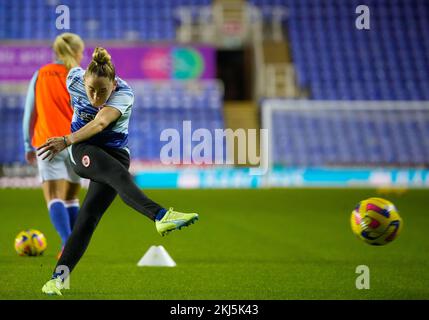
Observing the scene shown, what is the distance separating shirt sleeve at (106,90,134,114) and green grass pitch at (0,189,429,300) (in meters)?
1.21

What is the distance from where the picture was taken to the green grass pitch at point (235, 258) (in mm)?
5672

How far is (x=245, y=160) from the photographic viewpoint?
66.6 feet

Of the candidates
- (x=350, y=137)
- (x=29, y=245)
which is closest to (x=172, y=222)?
(x=29, y=245)

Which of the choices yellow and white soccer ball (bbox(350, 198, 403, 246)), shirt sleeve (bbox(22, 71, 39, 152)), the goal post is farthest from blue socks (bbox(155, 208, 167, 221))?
the goal post

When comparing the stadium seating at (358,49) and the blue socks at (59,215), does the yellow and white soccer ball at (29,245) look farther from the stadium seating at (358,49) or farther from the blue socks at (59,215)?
the stadium seating at (358,49)

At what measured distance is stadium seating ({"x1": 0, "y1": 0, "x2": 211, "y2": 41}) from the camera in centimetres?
2292

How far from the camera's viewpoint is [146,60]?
2183cm

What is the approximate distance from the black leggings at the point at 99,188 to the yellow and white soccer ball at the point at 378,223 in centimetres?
225

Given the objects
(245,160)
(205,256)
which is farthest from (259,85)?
(205,256)

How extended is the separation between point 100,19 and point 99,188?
18.9 meters

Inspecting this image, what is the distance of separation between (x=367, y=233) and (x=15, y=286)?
2.72m

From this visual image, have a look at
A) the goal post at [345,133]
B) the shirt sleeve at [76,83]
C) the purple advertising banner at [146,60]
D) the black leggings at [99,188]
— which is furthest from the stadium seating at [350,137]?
the black leggings at [99,188]

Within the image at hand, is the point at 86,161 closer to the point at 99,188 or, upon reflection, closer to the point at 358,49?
the point at 99,188

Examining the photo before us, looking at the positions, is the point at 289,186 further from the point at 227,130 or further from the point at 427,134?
the point at 427,134
